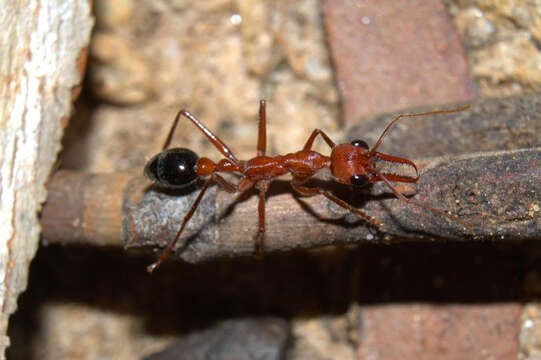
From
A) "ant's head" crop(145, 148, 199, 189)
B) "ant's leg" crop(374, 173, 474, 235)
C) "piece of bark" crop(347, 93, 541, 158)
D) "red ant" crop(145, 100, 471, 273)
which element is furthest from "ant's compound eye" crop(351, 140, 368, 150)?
"ant's head" crop(145, 148, 199, 189)

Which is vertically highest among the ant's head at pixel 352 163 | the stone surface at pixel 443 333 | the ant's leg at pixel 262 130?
the ant's leg at pixel 262 130

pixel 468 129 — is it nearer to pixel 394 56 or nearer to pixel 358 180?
pixel 358 180

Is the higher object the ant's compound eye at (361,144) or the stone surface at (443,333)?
the ant's compound eye at (361,144)

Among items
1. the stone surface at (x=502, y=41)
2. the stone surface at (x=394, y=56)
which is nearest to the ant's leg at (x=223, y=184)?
the stone surface at (x=394, y=56)

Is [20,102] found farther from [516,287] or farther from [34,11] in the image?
[516,287]

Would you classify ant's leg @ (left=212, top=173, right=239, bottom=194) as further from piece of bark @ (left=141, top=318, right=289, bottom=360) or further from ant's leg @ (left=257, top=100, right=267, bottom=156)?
piece of bark @ (left=141, top=318, right=289, bottom=360)

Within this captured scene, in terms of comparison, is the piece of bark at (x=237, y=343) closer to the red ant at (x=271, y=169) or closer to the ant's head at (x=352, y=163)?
the red ant at (x=271, y=169)

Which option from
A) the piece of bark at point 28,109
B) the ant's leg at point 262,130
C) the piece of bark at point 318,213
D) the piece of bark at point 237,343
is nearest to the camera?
the piece of bark at point 318,213
